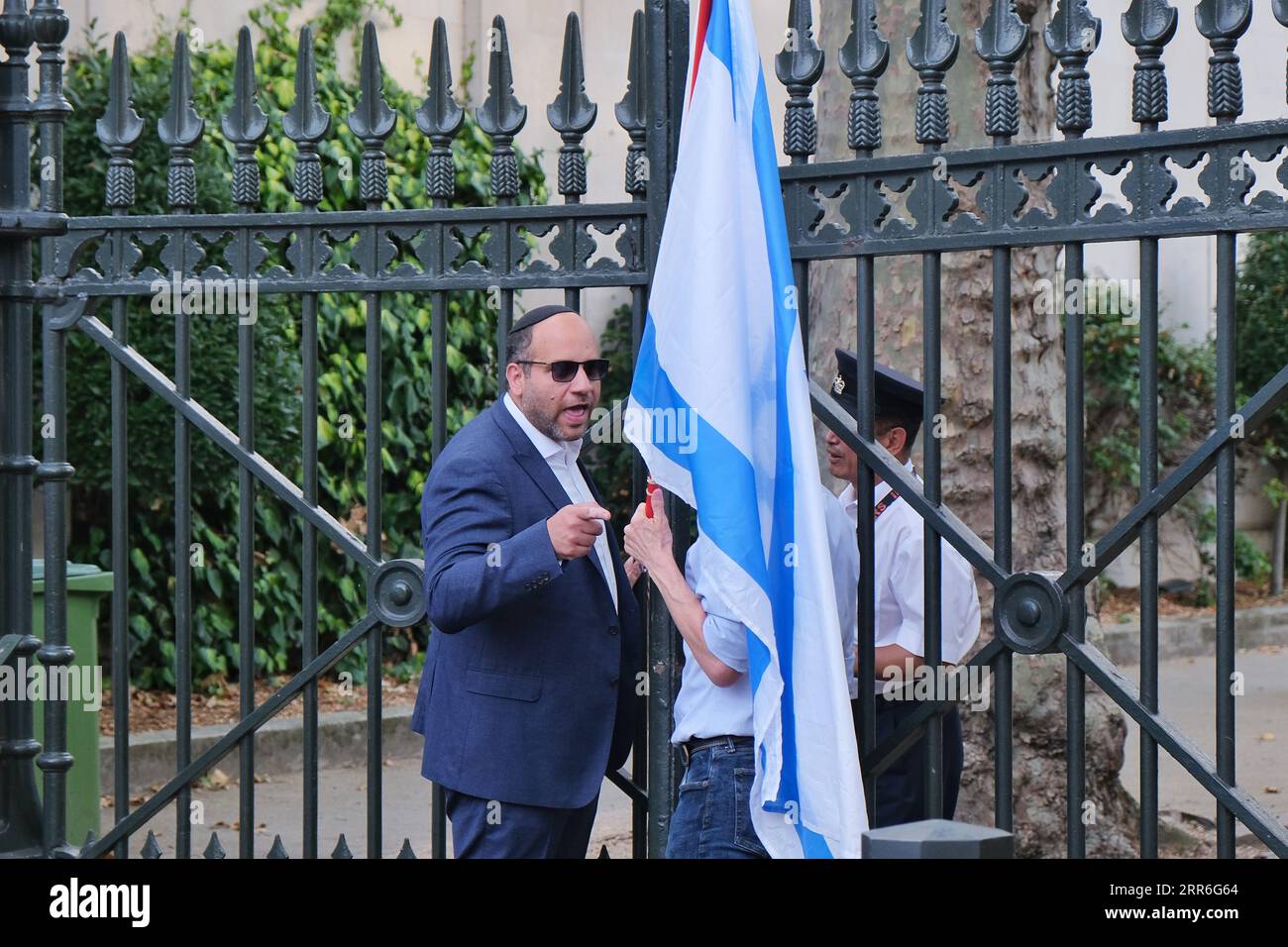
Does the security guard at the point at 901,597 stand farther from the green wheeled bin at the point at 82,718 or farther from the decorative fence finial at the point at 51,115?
the green wheeled bin at the point at 82,718

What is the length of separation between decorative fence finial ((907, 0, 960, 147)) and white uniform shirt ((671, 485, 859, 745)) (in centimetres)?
83

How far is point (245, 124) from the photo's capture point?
467 centimetres

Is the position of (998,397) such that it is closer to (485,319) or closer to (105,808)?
(105,808)

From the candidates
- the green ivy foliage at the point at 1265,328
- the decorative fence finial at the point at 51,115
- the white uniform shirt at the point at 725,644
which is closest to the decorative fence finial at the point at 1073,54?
the white uniform shirt at the point at 725,644

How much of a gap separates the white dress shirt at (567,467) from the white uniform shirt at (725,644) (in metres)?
0.20

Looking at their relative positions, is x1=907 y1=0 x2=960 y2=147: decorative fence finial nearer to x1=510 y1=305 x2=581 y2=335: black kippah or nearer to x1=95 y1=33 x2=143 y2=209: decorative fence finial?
x1=510 y1=305 x2=581 y2=335: black kippah

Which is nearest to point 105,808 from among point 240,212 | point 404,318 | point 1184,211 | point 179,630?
point 404,318

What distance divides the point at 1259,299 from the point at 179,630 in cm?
1153

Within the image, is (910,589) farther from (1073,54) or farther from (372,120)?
(372,120)

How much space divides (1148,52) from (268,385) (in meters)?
5.48

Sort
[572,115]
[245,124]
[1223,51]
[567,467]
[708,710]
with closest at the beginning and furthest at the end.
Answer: [1223,51] < [708,710] < [567,467] < [572,115] < [245,124]

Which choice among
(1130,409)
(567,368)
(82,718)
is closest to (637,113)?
(567,368)

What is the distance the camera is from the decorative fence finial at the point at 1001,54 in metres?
3.77

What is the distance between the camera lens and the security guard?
430 centimetres
